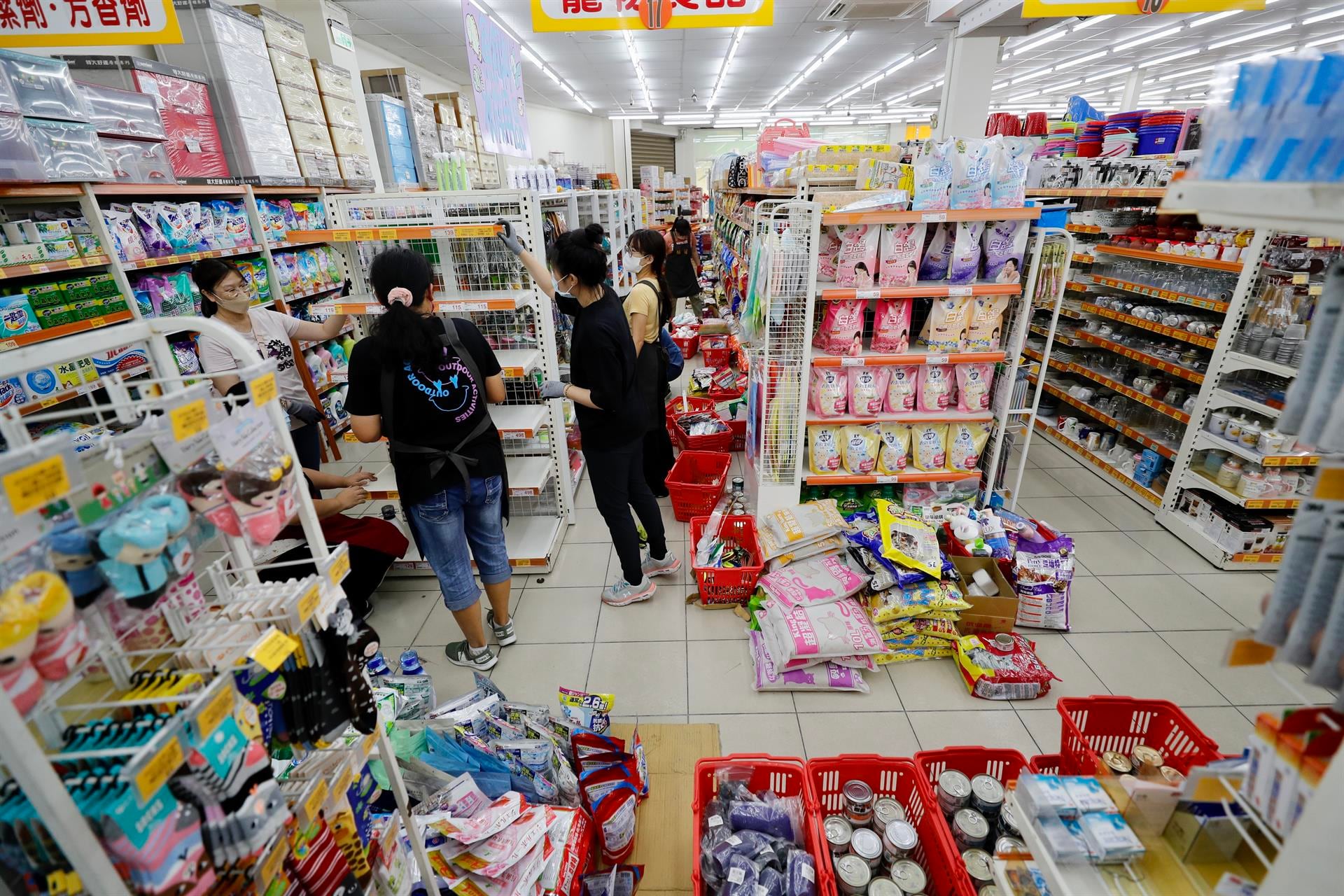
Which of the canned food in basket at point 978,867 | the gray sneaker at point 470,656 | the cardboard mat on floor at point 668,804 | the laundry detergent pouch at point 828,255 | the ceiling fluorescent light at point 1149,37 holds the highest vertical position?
the ceiling fluorescent light at point 1149,37

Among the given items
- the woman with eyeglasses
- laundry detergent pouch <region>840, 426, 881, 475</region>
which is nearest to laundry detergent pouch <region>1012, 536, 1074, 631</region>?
laundry detergent pouch <region>840, 426, 881, 475</region>

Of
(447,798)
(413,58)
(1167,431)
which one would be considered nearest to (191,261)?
(447,798)

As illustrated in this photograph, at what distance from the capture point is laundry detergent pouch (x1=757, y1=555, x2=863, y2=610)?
9.42 ft

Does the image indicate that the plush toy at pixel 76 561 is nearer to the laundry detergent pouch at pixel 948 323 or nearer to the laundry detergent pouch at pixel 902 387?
the laundry detergent pouch at pixel 902 387

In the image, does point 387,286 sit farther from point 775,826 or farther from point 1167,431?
point 1167,431

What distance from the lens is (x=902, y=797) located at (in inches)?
78.0

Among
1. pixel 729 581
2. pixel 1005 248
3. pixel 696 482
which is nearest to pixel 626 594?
pixel 729 581

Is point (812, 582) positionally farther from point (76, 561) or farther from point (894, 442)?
point (76, 561)

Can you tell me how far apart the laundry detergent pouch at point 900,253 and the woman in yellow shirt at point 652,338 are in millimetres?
1259

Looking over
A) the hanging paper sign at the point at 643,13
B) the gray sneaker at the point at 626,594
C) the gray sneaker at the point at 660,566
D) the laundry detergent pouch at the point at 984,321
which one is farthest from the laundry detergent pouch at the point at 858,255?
the gray sneaker at the point at 626,594

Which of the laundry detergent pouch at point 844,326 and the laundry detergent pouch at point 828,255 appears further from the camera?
the laundry detergent pouch at point 828,255

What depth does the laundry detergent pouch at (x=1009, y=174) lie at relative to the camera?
2.90 meters

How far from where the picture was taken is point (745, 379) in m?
5.39

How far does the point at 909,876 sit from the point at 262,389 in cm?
208
